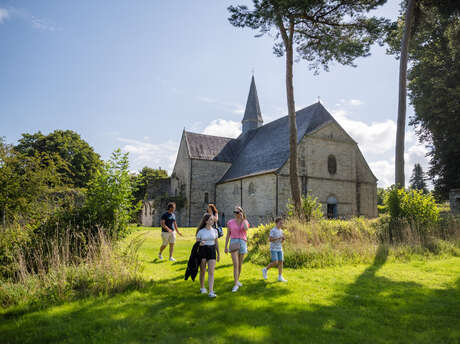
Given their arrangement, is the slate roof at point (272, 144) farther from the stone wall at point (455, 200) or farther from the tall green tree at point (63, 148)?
the tall green tree at point (63, 148)

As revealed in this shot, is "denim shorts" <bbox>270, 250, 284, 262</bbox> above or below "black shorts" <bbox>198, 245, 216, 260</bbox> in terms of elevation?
below

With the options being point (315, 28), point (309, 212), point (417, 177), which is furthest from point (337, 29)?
point (417, 177)

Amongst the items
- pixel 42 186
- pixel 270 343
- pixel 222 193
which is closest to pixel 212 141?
pixel 222 193

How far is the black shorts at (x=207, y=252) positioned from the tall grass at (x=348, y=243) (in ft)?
11.7

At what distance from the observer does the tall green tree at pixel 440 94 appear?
2030cm

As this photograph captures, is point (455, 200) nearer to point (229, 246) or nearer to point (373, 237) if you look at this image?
point (373, 237)

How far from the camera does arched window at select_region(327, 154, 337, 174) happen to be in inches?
978

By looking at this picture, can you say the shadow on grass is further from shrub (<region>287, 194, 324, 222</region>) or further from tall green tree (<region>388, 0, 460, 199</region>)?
tall green tree (<region>388, 0, 460, 199</region>)

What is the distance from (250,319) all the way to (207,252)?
162 centimetres

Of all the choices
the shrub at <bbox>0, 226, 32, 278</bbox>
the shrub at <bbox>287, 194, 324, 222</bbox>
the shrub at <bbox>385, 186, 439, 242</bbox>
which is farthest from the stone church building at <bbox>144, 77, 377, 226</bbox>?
the shrub at <bbox>0, 226, 32, 278</bbox>

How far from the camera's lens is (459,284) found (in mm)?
6254

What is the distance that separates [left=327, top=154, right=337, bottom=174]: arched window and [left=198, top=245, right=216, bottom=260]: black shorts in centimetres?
2106

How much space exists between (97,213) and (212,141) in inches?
1065

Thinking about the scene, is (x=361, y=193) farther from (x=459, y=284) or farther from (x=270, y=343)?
(x=270, y=343)
